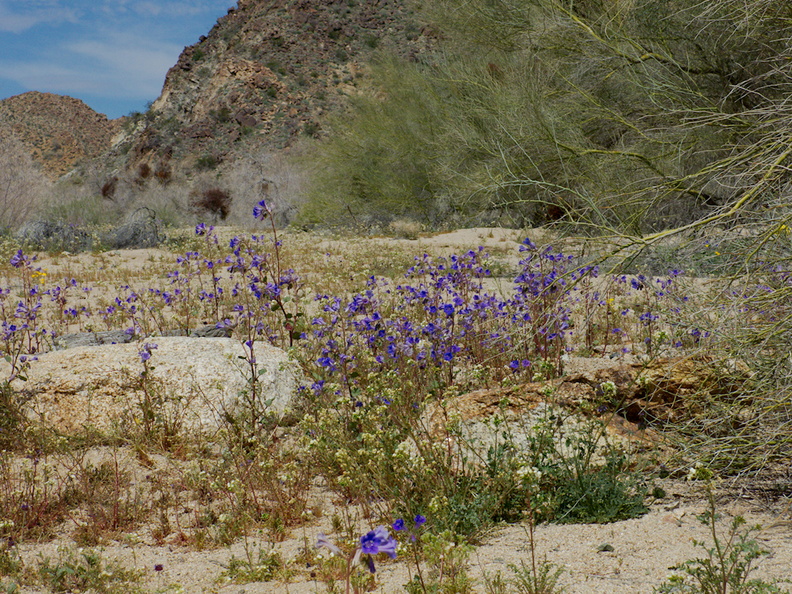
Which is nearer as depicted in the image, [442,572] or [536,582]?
[536,582]

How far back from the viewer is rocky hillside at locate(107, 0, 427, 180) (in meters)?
40.8

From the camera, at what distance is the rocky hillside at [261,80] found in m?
40.8

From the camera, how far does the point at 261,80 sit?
1684 inches

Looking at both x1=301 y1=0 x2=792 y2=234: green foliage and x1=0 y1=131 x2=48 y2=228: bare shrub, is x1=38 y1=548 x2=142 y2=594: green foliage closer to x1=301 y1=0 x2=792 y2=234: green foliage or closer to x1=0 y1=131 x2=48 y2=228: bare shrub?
x1=301 y1=0 x2=792 y2=234: green foliage

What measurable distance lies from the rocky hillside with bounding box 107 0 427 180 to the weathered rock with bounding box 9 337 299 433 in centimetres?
3642

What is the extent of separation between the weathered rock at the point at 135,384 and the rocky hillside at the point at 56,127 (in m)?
63.2

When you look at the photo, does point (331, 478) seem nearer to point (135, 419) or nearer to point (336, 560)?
point (336, 560)

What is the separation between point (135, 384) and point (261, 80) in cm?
4134

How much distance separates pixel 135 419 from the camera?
14.0 feet

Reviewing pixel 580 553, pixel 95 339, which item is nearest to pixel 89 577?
pixel 580 553

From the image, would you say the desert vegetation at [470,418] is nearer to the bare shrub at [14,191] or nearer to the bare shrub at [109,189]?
the bare shrub at [14,191]

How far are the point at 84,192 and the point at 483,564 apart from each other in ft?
97.5

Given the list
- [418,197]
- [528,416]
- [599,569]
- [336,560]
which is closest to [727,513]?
[599,569]

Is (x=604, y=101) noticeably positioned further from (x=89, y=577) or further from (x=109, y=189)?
(x=109, y=189)
